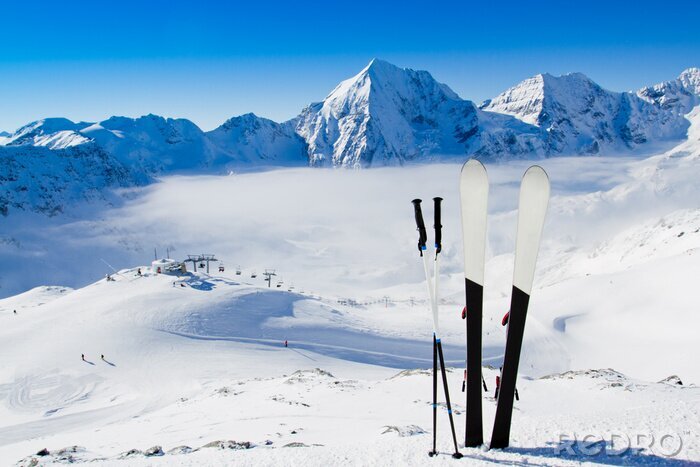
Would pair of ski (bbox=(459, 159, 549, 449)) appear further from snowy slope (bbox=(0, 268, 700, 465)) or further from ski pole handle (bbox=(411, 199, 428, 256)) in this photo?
ski pole handle (bbox=(411, 199, 428, 256))

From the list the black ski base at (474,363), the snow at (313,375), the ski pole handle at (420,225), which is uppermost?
the ski pole handle at (420,225)

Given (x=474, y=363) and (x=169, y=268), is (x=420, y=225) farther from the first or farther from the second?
(x=169, y=268)

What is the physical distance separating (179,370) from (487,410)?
3248cm

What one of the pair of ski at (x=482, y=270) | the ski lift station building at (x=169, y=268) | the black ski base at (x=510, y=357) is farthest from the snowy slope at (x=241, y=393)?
the ski lift station building at (x=169, y=268)

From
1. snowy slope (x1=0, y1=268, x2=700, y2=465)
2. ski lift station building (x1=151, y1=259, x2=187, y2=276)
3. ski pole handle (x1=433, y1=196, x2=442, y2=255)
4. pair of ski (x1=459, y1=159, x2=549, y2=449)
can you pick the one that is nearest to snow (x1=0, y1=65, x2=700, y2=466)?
snowy slope (x1=0, y1=268, x2=700, y2=465)

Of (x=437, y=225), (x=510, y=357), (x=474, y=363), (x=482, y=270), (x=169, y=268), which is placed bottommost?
(x=169, y=268)

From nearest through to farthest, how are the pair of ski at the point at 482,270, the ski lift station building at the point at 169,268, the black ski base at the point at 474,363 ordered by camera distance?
the pair of ski at the point at 482,270
the black ski base at the point at 474,363
the ski lift station building at the point at 169,268

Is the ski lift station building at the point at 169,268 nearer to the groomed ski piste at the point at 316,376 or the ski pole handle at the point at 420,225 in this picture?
the groomed ski piste at the point at 316,376

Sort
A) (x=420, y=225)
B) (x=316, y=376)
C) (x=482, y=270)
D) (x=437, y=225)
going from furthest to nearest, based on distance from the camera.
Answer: (x=316, y=376) < (x=482, y=270) < (x=437, y=225) < (x=420, y=225)

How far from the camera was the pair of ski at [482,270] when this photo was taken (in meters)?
10.5

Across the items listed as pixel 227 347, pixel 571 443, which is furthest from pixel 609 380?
pixel 227 347

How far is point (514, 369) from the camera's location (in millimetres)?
11070

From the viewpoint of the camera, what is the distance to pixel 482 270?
35.2ft

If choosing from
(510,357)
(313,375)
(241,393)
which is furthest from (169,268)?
(510,357)
